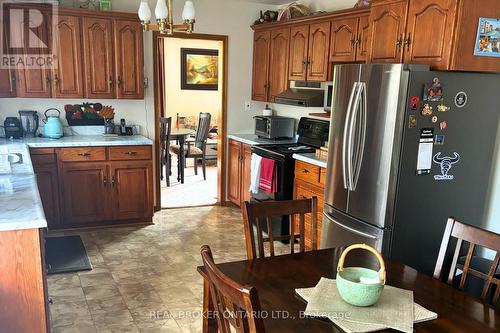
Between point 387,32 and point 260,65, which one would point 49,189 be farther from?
point 387,32

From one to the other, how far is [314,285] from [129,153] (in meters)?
3.27

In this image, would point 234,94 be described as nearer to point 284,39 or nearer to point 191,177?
point 284,39

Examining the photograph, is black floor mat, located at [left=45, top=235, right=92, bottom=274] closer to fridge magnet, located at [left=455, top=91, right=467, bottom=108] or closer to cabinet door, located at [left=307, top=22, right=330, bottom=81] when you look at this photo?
cabinet door, located at [left=307, top=22, right=330, bottom=81]

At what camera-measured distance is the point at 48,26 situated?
4.34 meters

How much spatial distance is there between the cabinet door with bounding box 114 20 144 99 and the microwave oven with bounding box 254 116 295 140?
1466mm

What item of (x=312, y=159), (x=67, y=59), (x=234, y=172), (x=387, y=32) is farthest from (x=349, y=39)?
(x=67, y=59)

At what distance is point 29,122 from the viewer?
4566 mm

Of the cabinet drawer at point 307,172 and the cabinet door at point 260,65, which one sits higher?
the cabinet door at point 260,65

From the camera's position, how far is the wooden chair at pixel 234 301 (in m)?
1.15

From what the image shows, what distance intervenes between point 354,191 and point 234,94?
Result: 9.37 feet

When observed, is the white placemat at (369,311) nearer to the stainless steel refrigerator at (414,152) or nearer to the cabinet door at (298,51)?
the stainless steel refrigerator at (414,152)

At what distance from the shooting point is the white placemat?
4.72ft

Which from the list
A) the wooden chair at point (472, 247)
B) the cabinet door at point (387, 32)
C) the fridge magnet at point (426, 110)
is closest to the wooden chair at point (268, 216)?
the wooden chair at point (472, 247)

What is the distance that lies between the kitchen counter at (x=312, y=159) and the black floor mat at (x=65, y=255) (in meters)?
2.11
